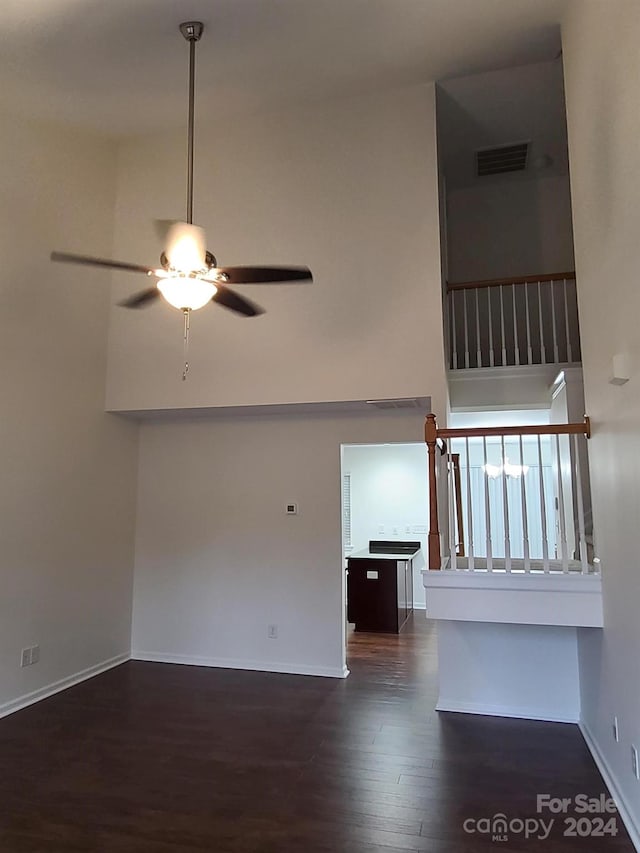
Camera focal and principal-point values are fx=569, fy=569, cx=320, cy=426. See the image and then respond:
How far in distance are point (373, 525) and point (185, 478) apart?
3.63 metres

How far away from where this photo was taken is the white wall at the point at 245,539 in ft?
17.0

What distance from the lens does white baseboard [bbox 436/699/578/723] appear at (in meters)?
4.02

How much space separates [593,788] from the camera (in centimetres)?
307

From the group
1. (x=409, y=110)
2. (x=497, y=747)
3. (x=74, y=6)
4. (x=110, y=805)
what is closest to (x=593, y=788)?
(x=497, y=747)

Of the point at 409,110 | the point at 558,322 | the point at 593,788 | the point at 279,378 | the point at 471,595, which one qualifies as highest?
the point at 409,110

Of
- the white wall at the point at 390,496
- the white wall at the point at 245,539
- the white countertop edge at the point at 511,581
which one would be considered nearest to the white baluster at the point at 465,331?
the white wall at the point at 245,539

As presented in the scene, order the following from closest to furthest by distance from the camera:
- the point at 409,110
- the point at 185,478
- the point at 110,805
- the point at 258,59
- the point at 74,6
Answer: the point at 110,805 < the point at 74,6 < the point at 258,59 < the point at 409,110 < the point at 185,478

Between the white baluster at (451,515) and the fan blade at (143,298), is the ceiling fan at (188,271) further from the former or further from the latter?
the white baluster at (451,515)

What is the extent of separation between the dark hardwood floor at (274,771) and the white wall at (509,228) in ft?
15.2

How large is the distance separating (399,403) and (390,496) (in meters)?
3.84

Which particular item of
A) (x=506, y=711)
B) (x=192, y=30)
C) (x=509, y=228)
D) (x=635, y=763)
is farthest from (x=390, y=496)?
(x=192, y=30)

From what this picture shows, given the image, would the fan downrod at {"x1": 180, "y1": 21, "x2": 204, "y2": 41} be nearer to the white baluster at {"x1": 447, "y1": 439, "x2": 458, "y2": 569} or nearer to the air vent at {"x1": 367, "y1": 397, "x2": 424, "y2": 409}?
the air vent at {"x1": 367, "y1": 397, "x2": 424, "y2": 409}

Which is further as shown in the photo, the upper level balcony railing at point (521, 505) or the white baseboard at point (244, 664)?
the white baseboard at point (244, 664)

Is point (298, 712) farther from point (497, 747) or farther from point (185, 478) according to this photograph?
point (185, 478)
